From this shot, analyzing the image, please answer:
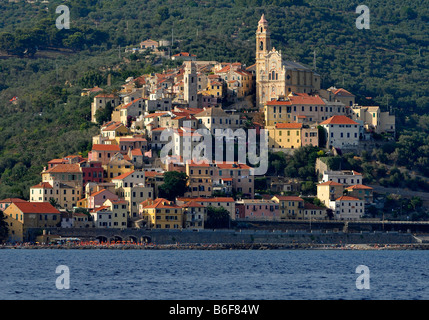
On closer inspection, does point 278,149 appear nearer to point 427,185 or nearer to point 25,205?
point 427,185

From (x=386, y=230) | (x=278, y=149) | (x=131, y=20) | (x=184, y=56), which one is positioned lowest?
(x=386, y=230)

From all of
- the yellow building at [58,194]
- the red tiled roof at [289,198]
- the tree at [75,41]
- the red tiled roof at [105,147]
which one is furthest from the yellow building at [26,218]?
the tree at [75,41]

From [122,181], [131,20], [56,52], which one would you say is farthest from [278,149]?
[131,20]

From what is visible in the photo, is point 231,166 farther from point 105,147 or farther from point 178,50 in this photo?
point 178,50

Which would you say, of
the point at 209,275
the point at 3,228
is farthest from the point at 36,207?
the point at 209,275

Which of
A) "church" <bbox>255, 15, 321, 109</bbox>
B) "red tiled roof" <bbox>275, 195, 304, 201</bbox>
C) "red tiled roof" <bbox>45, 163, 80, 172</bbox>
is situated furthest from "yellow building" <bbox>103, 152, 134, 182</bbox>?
"church" <bbox>255, 15, 321, 109</bbox>

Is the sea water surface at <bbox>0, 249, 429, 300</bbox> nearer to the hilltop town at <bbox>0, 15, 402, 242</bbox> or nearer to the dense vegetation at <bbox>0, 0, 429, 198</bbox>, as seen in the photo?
the hilltop town at <bbox>0, 15, 402, 242</bbox>
